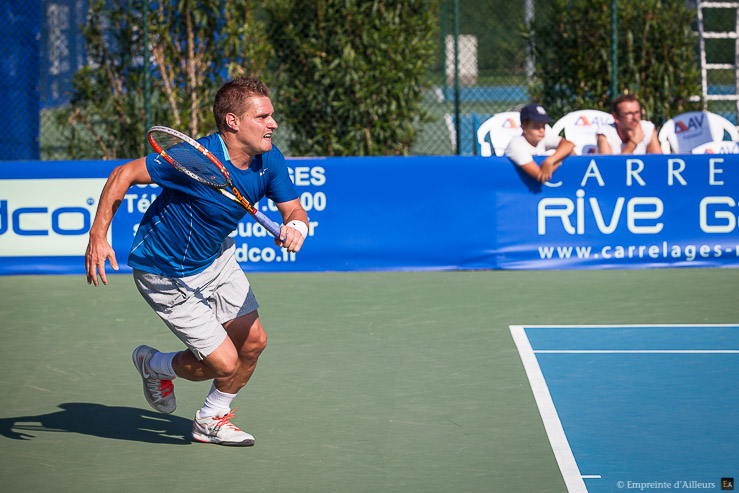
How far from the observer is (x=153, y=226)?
197 inches

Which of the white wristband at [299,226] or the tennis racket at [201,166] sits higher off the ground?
the tennis racket at [201,166]

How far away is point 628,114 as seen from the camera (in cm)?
1026

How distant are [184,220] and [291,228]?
22.0 inches

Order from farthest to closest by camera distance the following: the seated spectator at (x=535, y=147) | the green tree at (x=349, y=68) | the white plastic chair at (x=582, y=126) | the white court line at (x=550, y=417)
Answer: the green tree at (x=349, y=68)
the white plastic chair at (x=582, y=126)
the seated spectator at (x=535, y=147)
the white court line at (x=550, y=417)

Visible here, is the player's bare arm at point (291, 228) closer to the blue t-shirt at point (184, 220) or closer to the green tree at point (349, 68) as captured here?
the blue t-shirt at point (184, 220)

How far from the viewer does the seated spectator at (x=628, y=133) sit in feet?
33.7

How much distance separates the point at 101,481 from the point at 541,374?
2976 mm

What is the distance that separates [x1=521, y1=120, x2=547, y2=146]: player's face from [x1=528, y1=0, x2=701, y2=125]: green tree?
2924 millimetres

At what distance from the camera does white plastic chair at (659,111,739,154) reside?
1154 cm

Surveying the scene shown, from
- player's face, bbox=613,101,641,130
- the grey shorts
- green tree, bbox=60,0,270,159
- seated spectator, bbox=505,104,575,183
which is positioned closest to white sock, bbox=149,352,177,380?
the grey shorts

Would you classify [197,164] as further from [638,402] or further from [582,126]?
[582,126]

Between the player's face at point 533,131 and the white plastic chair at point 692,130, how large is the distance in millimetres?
2146

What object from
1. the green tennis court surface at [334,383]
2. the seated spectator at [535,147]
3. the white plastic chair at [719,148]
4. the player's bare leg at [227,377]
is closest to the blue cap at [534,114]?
the seated spectator at [535,147]

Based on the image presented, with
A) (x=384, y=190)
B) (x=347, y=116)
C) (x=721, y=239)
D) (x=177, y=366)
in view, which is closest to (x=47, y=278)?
(x=384, y=190)
